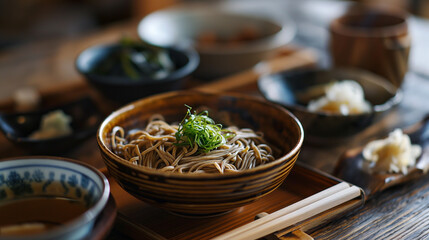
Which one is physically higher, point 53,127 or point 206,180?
point 206,180

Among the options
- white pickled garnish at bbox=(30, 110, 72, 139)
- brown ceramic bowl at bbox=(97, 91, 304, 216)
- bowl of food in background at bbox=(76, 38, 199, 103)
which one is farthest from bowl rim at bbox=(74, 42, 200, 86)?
brown ceramic bowl at bbox=(97, 91, 304, 216)

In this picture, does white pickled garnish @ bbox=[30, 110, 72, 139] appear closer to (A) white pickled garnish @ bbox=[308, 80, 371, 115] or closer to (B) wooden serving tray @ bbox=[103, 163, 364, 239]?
(B) wooden serving tray @ bbox=[103, 163, 364, 239]

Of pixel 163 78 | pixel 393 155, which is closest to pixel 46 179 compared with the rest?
pixel 163 78

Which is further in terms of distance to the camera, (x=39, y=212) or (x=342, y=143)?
(x=342, y=143)

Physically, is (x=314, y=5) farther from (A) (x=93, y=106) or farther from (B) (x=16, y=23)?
(B) (x=16, y=23)

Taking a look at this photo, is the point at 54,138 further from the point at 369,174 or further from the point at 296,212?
the point at 369,174

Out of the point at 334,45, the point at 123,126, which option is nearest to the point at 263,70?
the point at 334,45

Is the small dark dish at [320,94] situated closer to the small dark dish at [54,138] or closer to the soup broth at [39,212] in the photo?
the small dark dish at [54,138]

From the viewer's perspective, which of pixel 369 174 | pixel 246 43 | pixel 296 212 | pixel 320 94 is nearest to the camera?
pixel 296 212
